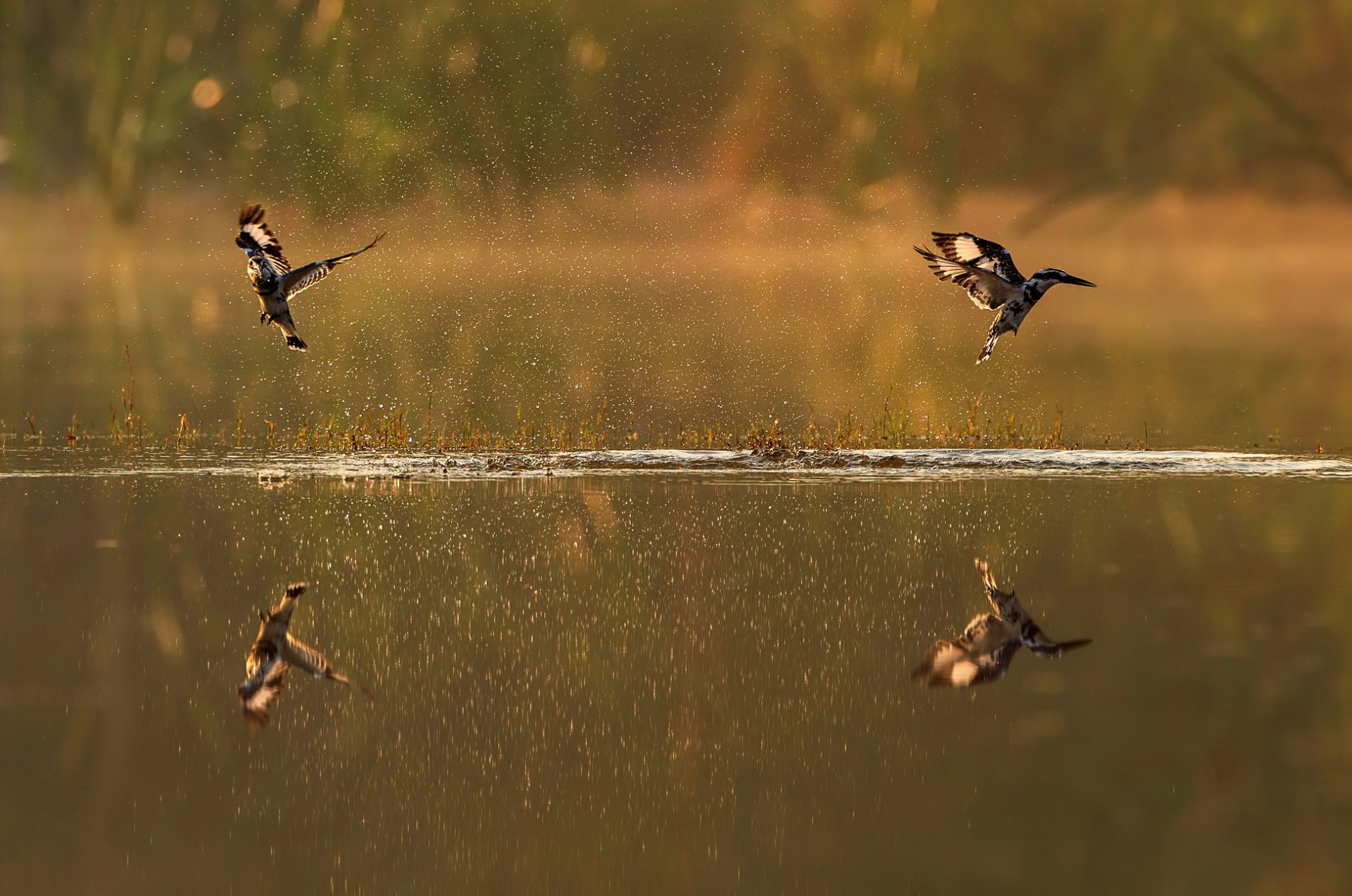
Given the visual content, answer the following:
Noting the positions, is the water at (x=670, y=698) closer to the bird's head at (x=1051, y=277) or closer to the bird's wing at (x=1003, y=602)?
the bird's wing at (x=1003, y=602)

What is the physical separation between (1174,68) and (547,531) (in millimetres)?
181115

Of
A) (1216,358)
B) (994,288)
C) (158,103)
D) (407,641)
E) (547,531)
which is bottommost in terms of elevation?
(407,641)

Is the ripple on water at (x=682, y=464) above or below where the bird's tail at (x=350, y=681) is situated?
above

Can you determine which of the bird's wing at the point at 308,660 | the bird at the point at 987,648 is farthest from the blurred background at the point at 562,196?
the bird's wing at the point at 308,660

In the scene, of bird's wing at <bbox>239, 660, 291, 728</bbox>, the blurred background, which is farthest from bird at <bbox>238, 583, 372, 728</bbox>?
the blurred background

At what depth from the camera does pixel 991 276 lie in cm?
2653

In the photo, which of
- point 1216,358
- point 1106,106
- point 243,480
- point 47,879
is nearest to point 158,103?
point 1106,106

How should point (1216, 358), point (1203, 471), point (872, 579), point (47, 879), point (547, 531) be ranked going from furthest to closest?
point (1216, 358) < point (1203, 471) < point (547, 531) < point (872, 579) < point (47, 879)

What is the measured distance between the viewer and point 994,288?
26984mm

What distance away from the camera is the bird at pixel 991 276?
26.1 meters

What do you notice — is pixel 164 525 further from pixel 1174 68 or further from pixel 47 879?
pixel 1174 68

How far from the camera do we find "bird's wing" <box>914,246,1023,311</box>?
26312 millimetres

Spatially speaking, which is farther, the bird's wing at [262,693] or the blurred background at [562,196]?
the blurred background at [562,196]

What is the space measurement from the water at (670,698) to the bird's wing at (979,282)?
3.14 m
